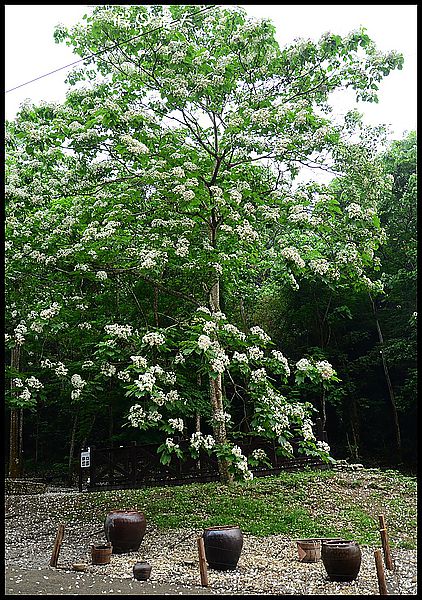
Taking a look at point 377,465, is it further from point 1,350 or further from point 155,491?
point 1,350

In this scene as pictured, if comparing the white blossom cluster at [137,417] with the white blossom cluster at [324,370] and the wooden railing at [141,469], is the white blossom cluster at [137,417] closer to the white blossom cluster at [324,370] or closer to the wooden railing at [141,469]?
the white blossom cluster at [324,370]

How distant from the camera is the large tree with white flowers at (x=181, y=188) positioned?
24.3 feet

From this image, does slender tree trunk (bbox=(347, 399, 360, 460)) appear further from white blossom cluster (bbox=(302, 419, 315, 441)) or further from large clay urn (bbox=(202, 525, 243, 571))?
large clay urn (bbox=(202, 525, 243, 571))

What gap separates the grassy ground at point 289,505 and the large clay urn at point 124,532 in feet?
4.04

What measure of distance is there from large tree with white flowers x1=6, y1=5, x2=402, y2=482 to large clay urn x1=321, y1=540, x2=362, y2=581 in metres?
1.63

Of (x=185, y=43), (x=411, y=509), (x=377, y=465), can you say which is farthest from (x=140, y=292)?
(x=377, y=465)

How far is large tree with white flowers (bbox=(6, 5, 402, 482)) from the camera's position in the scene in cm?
740

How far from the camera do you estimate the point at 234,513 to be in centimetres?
846

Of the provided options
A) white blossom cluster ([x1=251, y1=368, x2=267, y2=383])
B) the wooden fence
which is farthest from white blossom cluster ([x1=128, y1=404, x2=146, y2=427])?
the wooden fence

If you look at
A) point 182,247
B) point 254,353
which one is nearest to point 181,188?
point 182,247

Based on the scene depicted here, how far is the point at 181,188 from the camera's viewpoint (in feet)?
23.5

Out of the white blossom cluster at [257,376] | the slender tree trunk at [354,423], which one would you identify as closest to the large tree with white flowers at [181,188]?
the white blossom cluster at [257,376]

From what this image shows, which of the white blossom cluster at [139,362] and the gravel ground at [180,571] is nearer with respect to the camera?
the gravel ground at [180,571]

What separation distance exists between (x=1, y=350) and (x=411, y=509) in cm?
636
